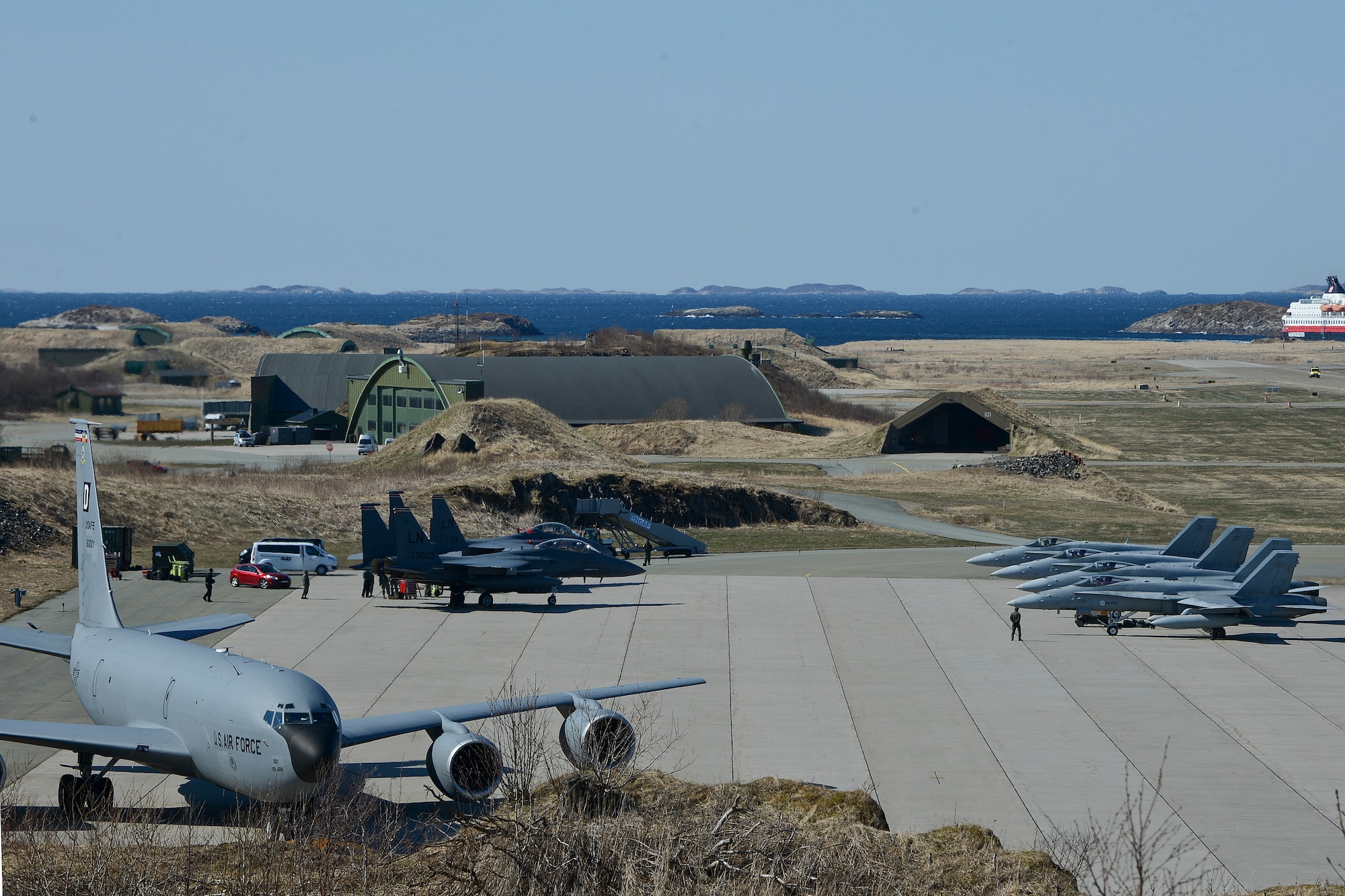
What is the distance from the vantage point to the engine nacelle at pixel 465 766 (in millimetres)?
24438

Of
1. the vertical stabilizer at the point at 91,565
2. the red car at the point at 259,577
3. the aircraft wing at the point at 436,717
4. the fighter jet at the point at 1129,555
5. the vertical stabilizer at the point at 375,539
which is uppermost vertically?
the vertical stabilizer at the point at 91,565

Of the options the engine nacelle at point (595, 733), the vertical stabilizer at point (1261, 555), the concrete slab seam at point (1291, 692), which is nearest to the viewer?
the engine nacelle at point (595, 733)

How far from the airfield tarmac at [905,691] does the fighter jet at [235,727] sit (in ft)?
4.07

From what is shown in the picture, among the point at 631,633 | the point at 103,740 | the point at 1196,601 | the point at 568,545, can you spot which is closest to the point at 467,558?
the point at 568,545

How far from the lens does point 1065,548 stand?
5806cm

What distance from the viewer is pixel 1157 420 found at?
138375mm

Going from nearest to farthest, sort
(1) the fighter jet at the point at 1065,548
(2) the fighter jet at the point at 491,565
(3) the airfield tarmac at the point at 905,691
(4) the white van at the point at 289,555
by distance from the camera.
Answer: (3) the airfield tarmac at the point at 905,691
(2) the fighter jet at the point at 491,565
(1) the fighter jet at the point at 1065,548
(4) the white van at the point at 289,555

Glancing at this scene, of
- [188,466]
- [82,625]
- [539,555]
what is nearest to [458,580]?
[539,555]

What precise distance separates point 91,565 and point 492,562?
2206 centimetres

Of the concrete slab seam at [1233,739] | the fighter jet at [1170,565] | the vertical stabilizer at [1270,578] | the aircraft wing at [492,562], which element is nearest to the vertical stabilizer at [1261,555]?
the fighter jet at [1170,565]

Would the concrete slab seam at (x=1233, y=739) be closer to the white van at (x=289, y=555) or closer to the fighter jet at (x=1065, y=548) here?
the fighter jet at (x=1065, y=548)

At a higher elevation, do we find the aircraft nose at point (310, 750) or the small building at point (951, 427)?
the aircraft nose at point (310, 750)

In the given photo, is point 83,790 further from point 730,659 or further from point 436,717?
point 730,659

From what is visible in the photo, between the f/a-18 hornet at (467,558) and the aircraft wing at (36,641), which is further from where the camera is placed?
the f/a-18 hornet at (467,558)
